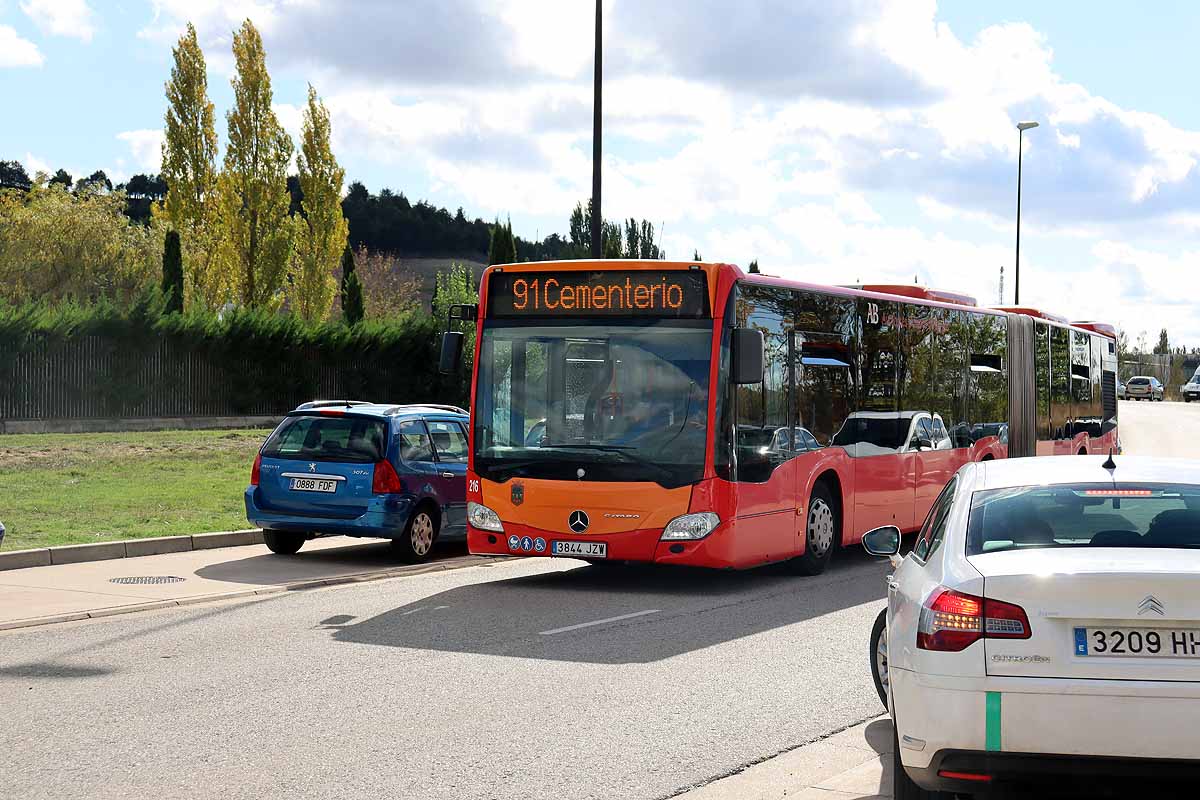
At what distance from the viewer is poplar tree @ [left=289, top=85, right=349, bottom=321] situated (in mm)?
57875

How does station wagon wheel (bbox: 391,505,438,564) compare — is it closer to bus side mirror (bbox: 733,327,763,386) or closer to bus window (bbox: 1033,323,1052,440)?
bus side mirror (bbox: 733,327,763,386)

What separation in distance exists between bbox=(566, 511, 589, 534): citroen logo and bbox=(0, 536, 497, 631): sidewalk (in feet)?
8.30

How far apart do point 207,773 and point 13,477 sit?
709 inches

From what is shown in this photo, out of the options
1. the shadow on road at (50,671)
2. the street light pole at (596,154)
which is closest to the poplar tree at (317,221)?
the street light pole at (596,154)

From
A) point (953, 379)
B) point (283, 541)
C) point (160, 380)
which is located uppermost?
point (160, 380)

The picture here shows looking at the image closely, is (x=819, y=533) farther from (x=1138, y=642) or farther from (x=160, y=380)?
(x=160, y=380)

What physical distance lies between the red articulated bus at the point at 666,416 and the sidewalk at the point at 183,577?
2.05 m

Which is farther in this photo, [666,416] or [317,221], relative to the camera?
[317,221]

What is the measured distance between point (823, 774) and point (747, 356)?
6.29 m

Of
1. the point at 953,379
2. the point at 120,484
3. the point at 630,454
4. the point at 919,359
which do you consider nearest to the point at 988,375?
the point at 953,379

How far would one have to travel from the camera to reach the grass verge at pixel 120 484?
17.0 meters

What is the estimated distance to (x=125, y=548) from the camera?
15320 millimetres

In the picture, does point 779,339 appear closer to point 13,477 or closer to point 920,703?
point 920,703

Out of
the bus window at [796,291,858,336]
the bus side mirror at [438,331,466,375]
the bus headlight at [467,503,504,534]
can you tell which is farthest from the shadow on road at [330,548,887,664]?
the bus window at [796,291,858,336]
